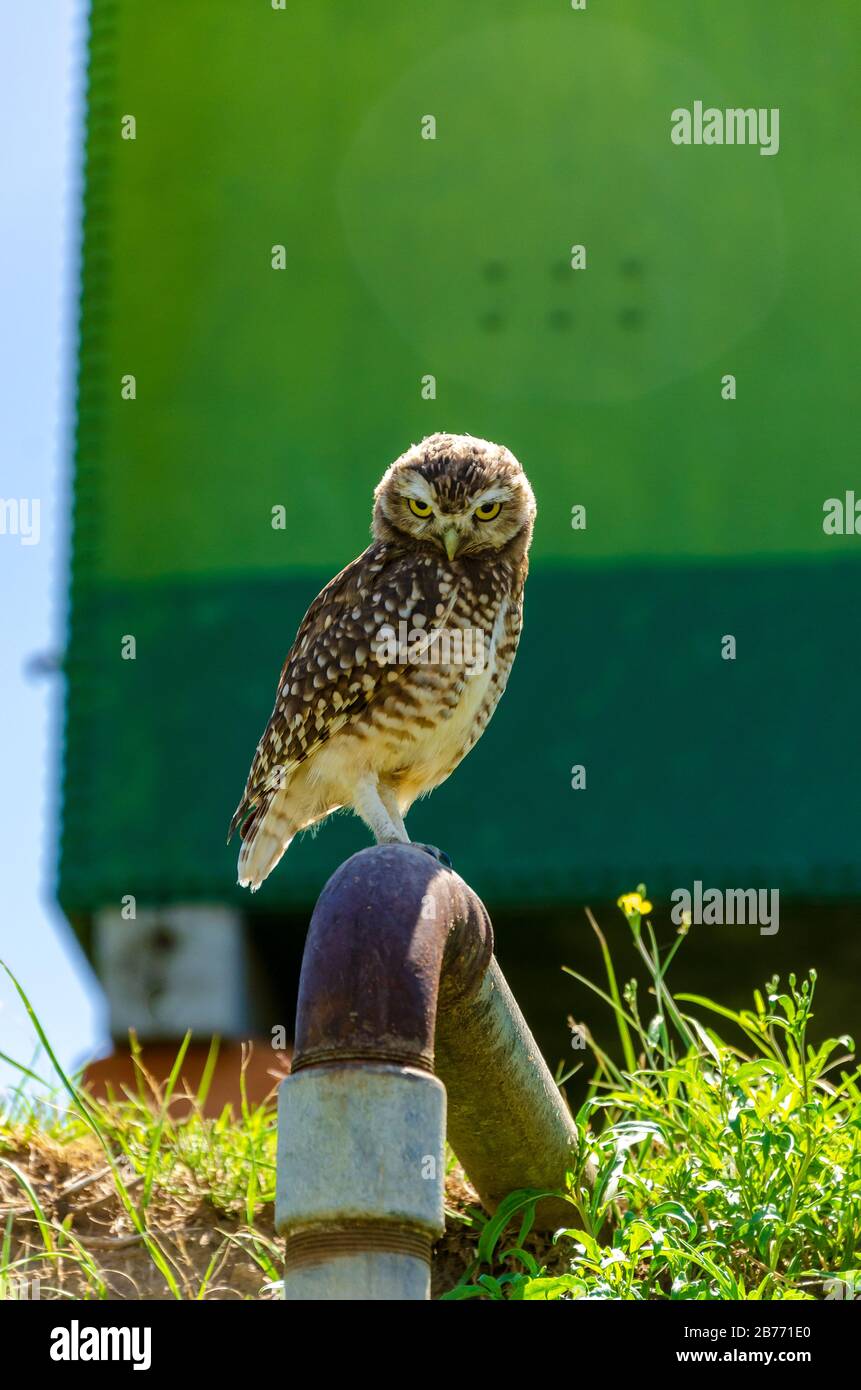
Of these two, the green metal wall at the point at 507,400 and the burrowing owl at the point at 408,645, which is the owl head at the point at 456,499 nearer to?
the burrowing owl at the point at 408,645

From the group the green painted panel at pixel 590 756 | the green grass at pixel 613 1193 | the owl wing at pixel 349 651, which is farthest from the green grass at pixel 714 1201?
A: the green painted panel at pixel 590 756

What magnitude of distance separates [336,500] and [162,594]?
127cm

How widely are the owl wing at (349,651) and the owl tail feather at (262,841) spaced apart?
19 centimetres

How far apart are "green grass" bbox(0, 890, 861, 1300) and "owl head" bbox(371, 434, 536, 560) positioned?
57.7 inches

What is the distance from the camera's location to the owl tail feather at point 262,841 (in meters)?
6.54

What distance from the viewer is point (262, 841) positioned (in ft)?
21.6

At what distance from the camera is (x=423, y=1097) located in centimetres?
355

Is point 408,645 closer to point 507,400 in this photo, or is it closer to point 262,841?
point 262,841

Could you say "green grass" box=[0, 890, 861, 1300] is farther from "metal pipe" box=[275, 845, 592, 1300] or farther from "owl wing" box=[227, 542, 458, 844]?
"owl wing" box=[227, 542, 458, 844]

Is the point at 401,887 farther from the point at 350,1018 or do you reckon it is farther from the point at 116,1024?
the point at 116,1024

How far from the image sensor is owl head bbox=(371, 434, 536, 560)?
5992 mm

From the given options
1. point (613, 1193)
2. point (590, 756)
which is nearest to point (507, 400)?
point (590, 756)

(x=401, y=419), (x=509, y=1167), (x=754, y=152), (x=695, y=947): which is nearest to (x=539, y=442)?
(x=401, y=419)

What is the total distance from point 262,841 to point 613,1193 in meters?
2.14
